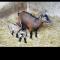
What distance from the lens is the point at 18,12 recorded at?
Result: 1.94 m

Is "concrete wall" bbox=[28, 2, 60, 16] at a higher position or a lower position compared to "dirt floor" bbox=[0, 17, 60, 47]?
higher

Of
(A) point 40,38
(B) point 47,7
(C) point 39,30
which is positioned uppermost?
(B) point 47,7

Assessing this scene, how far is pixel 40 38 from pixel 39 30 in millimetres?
113

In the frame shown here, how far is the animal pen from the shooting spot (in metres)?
1.93

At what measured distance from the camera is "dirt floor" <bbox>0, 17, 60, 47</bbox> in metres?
1.93

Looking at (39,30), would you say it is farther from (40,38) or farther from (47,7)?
(47,7)

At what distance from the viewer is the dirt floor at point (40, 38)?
6.33 feet

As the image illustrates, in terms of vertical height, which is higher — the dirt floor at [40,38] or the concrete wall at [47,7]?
the concrete wall at [47,7]

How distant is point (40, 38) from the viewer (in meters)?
1.93

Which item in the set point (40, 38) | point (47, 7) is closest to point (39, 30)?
point (40, 38)

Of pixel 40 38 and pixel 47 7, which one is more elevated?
pixel 47 7

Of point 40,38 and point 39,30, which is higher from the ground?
point 39,30
